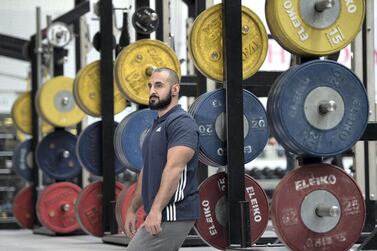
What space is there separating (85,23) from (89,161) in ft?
8.31

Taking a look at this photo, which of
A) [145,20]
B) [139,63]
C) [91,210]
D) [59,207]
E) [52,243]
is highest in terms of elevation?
[145,20]

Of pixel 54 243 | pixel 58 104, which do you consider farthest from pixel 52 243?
pixel 58 104

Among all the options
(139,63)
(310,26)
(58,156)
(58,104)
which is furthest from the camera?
(58,104)

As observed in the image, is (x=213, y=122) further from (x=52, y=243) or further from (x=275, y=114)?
(x=52, y=243)

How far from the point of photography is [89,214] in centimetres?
864

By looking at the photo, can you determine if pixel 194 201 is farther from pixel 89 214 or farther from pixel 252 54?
pixel 89 214

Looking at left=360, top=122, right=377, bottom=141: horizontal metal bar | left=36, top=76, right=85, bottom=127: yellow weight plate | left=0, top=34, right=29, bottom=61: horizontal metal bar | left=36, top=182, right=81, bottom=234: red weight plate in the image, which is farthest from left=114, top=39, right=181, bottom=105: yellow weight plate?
left=0, top=34, right=29, bottom=61: horizontal metal bar

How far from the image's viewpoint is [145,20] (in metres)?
7.80

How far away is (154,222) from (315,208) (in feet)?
4.61

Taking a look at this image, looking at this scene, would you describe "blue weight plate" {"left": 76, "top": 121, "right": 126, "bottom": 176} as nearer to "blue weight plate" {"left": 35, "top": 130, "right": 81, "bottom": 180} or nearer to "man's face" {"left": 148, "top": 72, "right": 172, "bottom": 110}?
"blue weight plate" {"left": 35, "top": 130, "right": 81, "bottom": 180}

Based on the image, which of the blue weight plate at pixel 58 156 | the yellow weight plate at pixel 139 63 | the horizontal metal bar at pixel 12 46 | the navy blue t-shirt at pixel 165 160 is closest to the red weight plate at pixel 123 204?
the yellow weight plate at pixel 139 63

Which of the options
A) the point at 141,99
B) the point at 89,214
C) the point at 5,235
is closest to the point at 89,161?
the point at 89,214

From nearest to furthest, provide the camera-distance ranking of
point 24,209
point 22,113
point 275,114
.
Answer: point 275,114, point 24,209, point 22,113

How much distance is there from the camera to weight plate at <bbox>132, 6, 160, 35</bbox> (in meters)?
7.76
